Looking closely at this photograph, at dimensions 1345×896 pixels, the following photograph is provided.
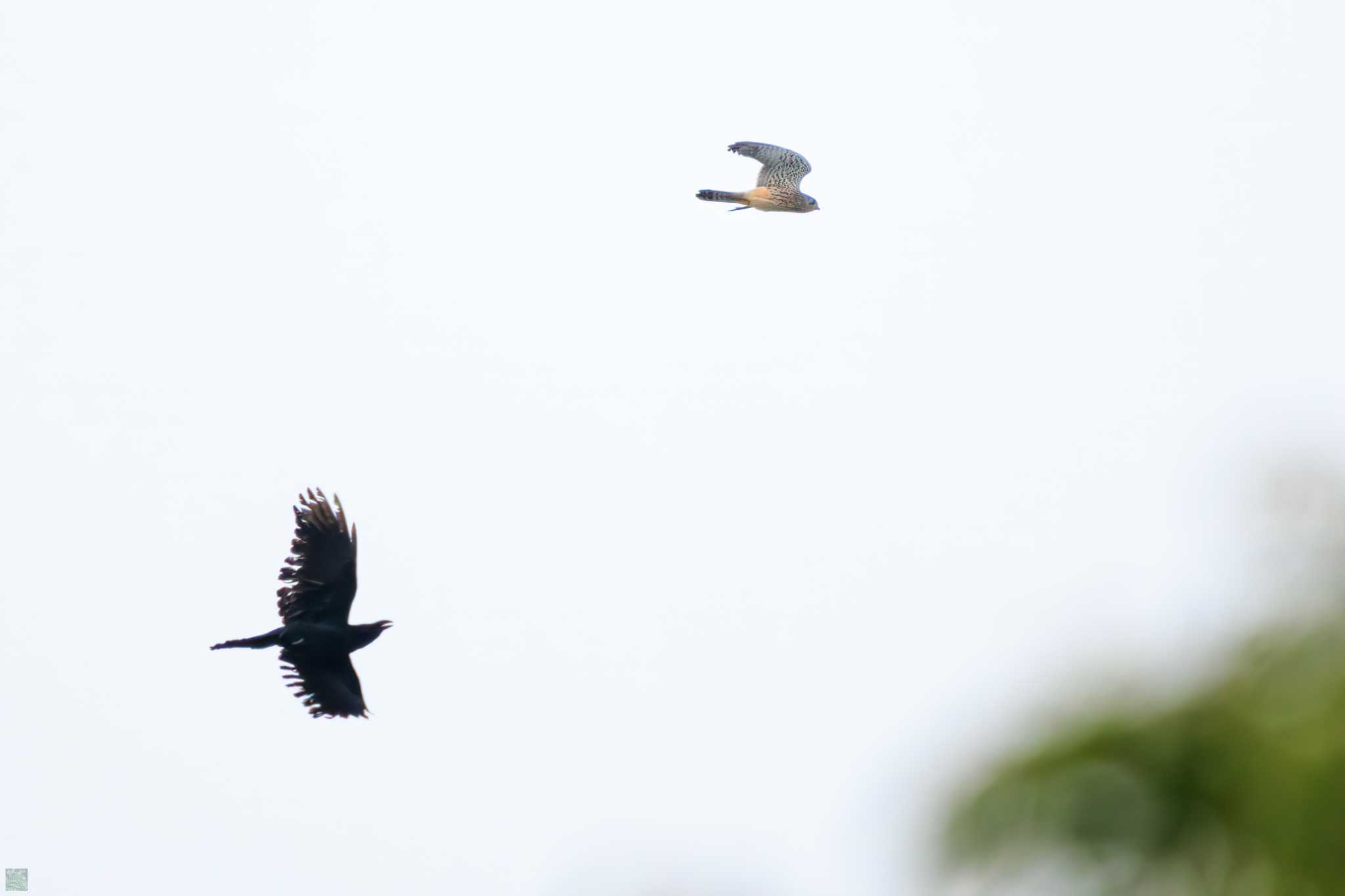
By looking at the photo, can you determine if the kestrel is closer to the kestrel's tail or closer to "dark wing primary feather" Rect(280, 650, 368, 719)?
the kestrel's tail

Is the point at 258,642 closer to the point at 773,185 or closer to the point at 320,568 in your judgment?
the point at 320,568

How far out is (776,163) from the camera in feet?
150

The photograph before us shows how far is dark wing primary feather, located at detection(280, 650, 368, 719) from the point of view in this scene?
33844 mm

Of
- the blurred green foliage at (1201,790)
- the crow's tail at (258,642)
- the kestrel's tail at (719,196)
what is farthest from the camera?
the kestrel's tail at (719,196)

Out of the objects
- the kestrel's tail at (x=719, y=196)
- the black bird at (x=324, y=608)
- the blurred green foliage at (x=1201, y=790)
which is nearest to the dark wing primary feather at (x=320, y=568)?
the black bird at (x=324, y=608)

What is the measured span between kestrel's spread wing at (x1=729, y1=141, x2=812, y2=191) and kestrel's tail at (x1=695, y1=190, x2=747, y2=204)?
586mm

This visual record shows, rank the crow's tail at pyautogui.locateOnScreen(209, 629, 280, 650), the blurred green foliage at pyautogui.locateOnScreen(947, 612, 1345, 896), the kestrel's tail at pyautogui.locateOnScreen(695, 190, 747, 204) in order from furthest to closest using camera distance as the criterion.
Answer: the kestrel's tail at pyautogui.locateOnScreen(695, 190, 747, 204) < the crow's tail at pyautogui.locateOnScreen(209, 629, 280, 650) < the blurred green foliage at pyautogui.locateOnScreen(947, 612, 1345, 896)

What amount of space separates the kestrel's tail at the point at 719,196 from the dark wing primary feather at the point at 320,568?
14.2 meters

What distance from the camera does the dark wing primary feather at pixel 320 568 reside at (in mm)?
33906

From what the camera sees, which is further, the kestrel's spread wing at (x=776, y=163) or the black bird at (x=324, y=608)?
the kestrel's spread wing at (x=776, y=163)

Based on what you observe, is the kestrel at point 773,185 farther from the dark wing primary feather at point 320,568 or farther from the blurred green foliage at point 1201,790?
the blurred green foliage at point 1201,790

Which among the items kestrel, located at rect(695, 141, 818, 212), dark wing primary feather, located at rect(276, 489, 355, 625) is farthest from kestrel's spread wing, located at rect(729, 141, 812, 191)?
dark wing primary feather, located at rect(276, 489, 355, 625)

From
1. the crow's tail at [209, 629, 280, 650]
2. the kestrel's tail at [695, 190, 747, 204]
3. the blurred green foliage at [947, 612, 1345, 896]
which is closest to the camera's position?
the blurred green foliage at [947, 612, 1345, 896]

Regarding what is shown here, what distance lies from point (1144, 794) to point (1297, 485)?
94 centimetres
